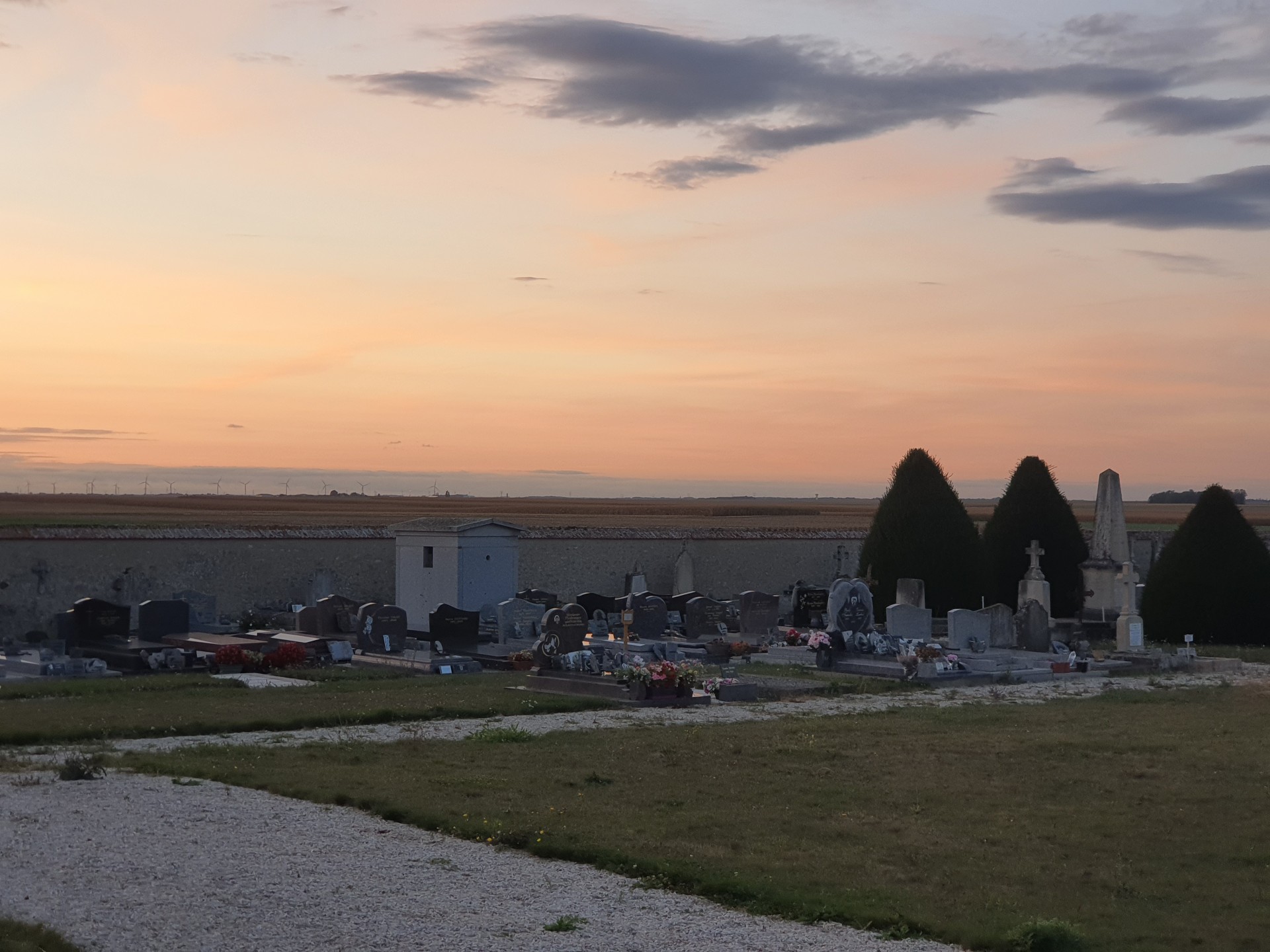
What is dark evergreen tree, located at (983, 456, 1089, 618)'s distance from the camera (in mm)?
33719

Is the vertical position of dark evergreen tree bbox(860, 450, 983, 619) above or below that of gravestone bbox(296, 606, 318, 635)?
above

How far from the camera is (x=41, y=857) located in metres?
9.09

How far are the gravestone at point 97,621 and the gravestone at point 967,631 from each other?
14.9m

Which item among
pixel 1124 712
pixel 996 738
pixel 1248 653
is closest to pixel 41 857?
pixel 996 738

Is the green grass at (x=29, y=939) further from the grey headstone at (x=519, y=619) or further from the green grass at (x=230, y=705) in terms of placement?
the grey headstone at (x=519, y=619)

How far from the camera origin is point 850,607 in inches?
1061

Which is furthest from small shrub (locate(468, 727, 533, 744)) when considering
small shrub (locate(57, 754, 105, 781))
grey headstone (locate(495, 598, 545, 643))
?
grey headstone (locate(495, 598, 545, 643))

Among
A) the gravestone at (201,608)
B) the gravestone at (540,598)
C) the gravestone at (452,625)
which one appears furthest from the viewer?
the gravestone at (540,598)

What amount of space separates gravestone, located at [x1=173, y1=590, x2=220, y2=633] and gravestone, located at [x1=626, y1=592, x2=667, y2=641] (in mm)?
8321

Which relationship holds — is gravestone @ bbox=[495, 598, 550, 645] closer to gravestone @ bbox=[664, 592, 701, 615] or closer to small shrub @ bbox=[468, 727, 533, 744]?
gravestone @ bbox=[664, 592, 701, 615]

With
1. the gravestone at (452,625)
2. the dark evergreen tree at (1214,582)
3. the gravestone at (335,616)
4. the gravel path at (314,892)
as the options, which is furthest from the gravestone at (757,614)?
the gravel path at (314,892)

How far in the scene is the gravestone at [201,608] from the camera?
27.8 metres

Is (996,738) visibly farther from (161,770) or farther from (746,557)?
(746,557)

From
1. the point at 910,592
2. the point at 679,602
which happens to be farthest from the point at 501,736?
the point at 679,602
